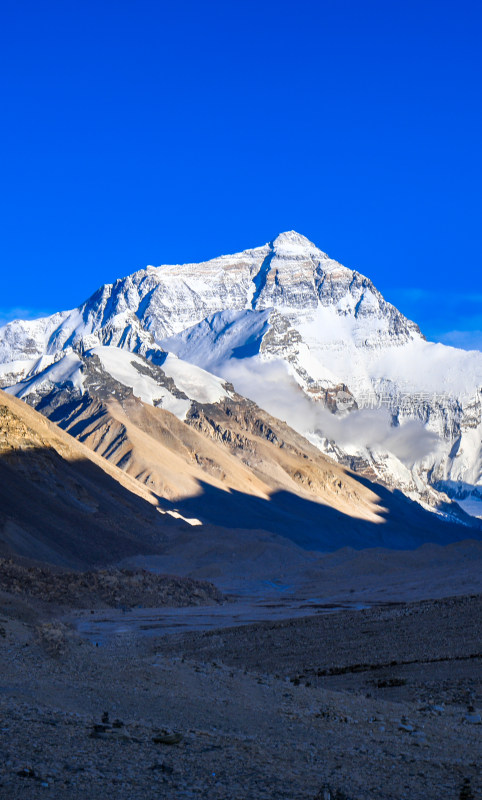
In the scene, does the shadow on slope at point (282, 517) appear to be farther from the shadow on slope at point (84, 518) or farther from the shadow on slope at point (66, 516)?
the shadow on slope at point (66, 516)

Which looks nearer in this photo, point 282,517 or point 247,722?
point 247,722

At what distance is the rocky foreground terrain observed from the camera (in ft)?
37.7

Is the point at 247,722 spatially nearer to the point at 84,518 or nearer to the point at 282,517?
the point at 84,518

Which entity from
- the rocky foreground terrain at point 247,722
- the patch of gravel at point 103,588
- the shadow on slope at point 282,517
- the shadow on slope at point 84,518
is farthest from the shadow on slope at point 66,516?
the rocky foreground terrain at point 247,722

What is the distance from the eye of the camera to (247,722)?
16.6m

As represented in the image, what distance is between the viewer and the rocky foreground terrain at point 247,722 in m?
11.5

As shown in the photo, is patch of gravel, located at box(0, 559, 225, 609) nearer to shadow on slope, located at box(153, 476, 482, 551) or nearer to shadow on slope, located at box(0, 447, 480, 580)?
shadow on slope, located at box(0, 447, 480, 580)

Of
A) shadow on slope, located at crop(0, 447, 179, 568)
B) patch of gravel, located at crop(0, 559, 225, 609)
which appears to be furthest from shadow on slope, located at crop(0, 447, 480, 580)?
patch of gravel, located at crop(0, 559, 225, 609)

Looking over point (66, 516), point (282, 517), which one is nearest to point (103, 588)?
point (66, 516)

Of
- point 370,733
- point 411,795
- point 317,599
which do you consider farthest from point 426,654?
point 317,599

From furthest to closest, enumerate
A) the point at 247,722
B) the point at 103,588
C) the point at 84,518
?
the point at 84,518 < the point at 103,588 < the point at 247,722

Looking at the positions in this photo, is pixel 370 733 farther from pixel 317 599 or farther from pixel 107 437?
pixel 107 437

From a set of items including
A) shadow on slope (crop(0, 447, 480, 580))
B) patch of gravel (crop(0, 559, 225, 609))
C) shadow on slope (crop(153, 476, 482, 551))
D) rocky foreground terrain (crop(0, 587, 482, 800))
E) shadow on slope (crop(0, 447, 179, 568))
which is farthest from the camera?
shadow on slope (crop(153, 476, 482, 551))

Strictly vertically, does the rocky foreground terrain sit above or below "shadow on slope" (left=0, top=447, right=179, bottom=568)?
below
